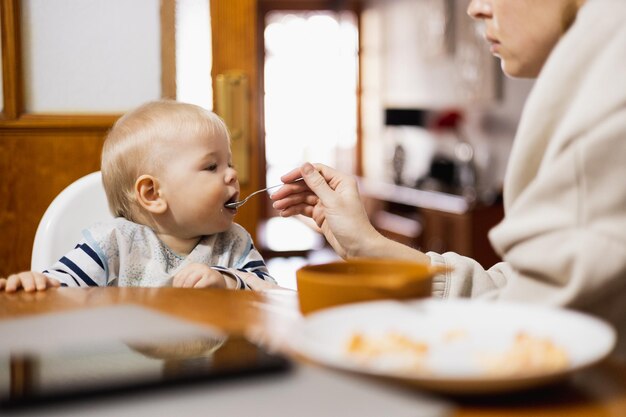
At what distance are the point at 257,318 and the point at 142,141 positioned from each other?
81 centimetres

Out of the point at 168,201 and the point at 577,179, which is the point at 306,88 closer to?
the point at 168,201

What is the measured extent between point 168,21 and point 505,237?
1.90m

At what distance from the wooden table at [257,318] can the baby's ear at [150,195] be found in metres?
A: 0.43

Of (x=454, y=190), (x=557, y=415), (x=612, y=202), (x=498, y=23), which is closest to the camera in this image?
(x=557, y=415)

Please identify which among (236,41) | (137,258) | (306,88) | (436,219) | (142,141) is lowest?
(436,219)

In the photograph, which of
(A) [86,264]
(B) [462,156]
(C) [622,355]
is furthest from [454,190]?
(C) [622,355]

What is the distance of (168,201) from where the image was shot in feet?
5.42

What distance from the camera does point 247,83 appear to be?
253 centimetres

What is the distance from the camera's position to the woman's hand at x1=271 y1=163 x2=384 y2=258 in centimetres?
130

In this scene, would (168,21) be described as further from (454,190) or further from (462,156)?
(462,156)

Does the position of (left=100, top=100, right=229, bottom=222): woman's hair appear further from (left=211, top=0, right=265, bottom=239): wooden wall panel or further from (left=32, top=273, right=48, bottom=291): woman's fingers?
(left=211, top=0, right=265, bottom=239): wooden wall panel

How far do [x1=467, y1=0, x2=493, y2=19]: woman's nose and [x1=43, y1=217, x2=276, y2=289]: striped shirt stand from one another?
63 centimetres

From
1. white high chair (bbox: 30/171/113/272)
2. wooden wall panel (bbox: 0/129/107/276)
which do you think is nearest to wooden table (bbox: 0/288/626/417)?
white high chair (bbox: 30/171/113/272)

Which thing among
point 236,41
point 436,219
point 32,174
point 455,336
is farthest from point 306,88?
point 455,336
